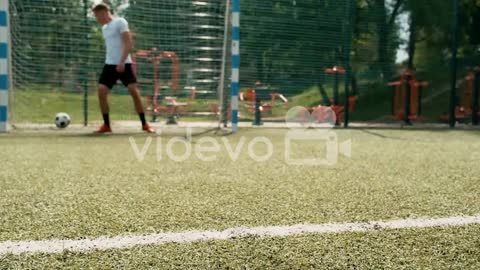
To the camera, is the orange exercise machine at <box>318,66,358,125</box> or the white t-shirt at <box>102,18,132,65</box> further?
the orange exercise machine at <box>318,66,358,125</box>

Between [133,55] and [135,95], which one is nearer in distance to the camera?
[135,95]

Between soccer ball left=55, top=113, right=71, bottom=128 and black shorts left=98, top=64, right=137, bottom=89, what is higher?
black shorts left=98, top=64, right=137, bottom=89

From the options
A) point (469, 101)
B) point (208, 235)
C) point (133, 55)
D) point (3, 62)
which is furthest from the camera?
point (469, 101)

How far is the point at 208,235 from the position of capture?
134 cm

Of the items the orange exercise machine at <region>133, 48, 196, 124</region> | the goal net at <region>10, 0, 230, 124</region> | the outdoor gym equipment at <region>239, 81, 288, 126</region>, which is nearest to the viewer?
the goal net at <region>10, 0, 230, 124</region>

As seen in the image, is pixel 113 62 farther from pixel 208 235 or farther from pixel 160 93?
pixel 208 235

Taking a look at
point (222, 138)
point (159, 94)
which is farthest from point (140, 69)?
point (222, 138)

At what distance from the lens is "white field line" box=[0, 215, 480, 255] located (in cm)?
120

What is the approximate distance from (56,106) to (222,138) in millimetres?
2911

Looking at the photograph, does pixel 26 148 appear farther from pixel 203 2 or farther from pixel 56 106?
pixel 203 2

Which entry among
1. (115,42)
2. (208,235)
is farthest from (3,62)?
(208,235)

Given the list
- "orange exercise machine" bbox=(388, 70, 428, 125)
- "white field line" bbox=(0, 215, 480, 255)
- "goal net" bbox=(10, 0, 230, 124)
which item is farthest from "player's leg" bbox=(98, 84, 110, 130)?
"orange exercise machine" bbox=(388, 70, 428, 125)

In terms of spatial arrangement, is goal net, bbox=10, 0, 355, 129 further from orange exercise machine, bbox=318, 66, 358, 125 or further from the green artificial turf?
the green artificial turf

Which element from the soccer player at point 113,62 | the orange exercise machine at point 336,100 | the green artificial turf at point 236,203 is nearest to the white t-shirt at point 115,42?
the soccer player at point 113,62
